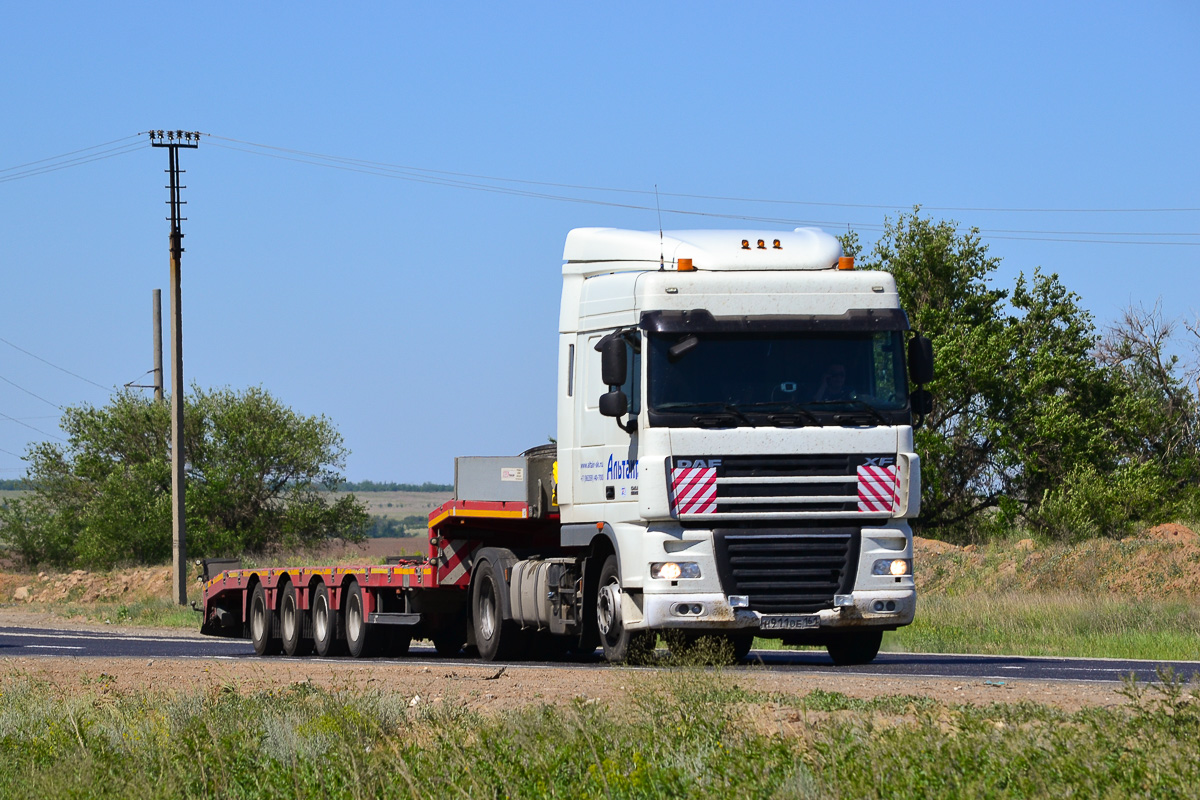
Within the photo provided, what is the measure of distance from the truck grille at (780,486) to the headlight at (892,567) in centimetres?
53

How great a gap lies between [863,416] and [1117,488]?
29410 mm

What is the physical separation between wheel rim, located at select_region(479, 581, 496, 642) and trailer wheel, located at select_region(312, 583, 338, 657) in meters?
3.24

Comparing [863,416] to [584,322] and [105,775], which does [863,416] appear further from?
[105,775]

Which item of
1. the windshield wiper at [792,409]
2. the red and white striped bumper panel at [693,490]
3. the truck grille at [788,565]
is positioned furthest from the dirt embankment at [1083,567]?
the red and white striped bumper panel at [693,490]

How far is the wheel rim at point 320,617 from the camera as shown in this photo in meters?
21.4

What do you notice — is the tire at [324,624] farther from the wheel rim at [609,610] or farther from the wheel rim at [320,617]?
the wheel rim at [609,610]

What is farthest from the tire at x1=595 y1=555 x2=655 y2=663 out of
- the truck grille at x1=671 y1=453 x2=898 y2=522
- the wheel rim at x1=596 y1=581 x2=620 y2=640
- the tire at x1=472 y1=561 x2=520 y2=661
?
the tire at x1=472 y1=561 x2=520 y2=661

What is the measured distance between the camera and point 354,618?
Result: 20.8 meters

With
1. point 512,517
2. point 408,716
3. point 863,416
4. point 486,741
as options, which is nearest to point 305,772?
point 486,741

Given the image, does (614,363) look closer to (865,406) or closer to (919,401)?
(865,406)

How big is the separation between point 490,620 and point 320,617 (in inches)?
161

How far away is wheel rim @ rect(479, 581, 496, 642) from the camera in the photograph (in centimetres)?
1833

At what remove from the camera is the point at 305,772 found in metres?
8.95

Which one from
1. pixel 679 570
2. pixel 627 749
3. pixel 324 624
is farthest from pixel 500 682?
pixel 324 624
